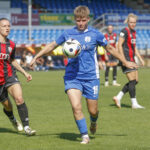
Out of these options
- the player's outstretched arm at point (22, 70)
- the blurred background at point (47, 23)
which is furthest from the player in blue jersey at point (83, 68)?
the blurred background at point (47, 23)

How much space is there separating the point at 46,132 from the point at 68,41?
6.13 ft

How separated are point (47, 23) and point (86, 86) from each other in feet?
99.1

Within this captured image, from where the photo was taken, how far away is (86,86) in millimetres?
7047

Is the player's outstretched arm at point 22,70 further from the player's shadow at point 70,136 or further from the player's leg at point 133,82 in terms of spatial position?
the player's leg at point 133,82

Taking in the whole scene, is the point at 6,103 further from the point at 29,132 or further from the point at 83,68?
the point at 83,68

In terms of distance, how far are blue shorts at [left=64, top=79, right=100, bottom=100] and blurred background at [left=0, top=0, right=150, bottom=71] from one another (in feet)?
73.6

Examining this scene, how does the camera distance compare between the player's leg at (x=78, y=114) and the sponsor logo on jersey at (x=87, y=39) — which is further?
the sponsor logo on jersey at (x=87, y=39)

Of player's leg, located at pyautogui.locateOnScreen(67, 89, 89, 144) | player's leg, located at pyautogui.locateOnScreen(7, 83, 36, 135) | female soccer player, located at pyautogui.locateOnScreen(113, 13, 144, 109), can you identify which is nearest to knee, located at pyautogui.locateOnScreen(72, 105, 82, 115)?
player's leg, located at pyautogui.locateOnScreen(67, 89, 89, 144)

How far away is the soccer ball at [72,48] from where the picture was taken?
6762 mm

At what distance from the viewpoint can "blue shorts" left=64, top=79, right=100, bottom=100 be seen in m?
6.96

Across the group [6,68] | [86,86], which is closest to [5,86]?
[6,68]

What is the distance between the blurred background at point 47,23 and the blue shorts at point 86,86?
22.4 metres

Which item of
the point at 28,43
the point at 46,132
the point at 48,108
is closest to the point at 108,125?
the point at 46,132

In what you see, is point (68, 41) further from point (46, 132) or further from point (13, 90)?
point (46, 132)
